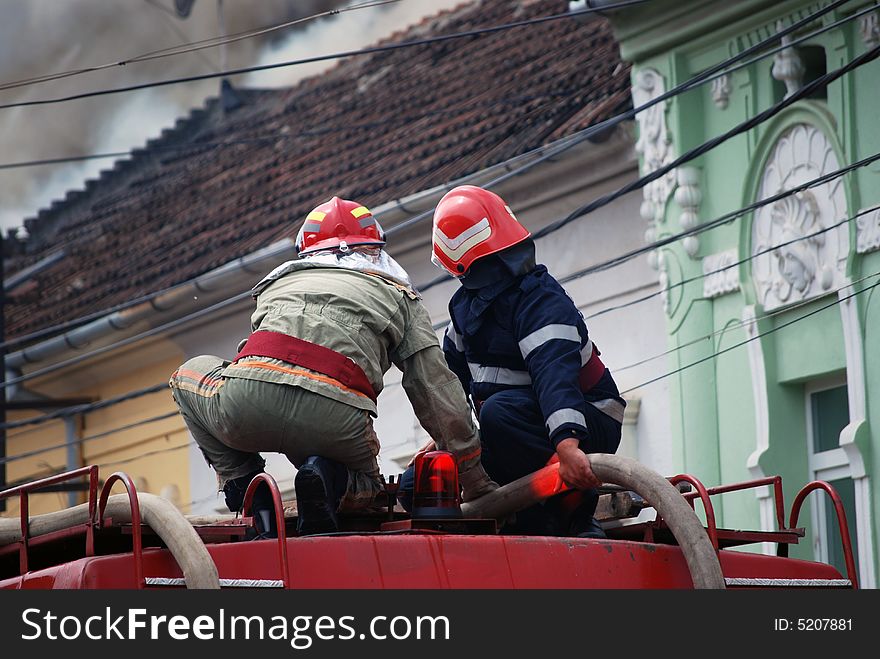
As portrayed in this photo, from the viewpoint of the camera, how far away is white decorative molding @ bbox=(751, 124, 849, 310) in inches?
494

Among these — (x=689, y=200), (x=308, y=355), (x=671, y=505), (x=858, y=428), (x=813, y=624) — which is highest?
(x=689, y=200)

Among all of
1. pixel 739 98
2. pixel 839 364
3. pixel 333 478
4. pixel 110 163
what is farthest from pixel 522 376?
pixel 110 163

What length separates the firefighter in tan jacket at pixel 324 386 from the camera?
644 cm

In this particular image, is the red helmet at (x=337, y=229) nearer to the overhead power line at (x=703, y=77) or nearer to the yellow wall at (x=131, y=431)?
the overhead power line at (x=703, y=77)

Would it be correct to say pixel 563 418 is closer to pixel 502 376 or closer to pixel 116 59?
pixel 502 376

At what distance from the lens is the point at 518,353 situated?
7066 mm

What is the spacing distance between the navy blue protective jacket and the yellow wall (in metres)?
12.7

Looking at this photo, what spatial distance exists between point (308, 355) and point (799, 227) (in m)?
7.10

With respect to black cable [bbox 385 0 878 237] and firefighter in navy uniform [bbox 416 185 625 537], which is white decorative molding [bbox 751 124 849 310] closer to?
black cable [bbox 385 0 878 237]

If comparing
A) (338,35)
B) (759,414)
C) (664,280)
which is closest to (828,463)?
(759,414)

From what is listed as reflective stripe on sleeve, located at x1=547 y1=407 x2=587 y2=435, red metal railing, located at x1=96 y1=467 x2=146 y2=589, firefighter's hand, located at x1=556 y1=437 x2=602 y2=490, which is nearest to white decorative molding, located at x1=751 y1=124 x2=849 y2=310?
reflective stripe on sleeve, located at x1=547 y1=407 x2=587 y2=435

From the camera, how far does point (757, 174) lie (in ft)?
43.6

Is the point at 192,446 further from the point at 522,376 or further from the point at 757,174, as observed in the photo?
the point at 522,376

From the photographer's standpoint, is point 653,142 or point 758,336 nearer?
point 758,336
